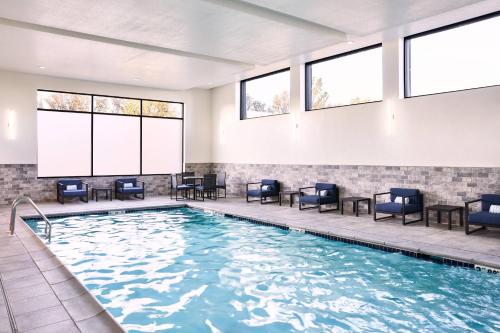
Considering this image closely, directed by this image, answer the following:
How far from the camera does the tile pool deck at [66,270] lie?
293 centimetres

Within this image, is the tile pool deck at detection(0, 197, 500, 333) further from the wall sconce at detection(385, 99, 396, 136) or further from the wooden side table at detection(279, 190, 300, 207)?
the wall sconce at detection(385, 99, 396, 136)

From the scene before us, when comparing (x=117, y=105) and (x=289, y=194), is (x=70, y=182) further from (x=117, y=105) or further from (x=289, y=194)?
(x=289, y=194)

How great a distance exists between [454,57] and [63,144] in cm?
981

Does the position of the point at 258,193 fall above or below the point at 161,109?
below

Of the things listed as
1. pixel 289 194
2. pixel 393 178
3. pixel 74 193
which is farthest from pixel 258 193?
pixel 74 193

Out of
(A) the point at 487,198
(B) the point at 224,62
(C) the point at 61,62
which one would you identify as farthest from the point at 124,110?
(A) the point at 487,198

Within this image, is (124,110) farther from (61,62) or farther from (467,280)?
(467,280)

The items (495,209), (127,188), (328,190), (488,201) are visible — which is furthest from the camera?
(127,188)

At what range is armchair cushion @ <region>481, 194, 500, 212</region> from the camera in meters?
6.25

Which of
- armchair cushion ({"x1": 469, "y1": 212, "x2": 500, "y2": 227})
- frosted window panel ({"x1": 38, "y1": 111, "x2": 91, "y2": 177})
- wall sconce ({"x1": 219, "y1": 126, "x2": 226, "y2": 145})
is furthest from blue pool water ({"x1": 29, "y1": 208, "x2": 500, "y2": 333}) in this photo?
wall sconce ({"x1": 219, "y1": 126, "x2": 226, "y2": 145})

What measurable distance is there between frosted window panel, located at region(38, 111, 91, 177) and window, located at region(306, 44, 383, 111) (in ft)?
21.1

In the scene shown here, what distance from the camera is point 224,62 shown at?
900 centimetres

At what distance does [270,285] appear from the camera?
429cm

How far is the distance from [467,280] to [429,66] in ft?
15.3
